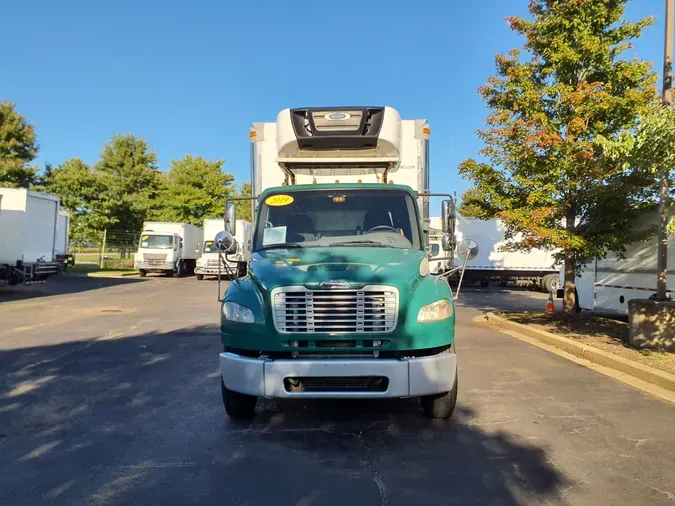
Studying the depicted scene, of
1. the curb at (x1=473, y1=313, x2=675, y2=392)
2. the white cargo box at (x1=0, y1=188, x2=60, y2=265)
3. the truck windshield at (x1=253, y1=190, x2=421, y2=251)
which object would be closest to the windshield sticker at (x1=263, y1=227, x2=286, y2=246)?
the truck windshield at (x1=253, y1=190, x2=421, y2=251)

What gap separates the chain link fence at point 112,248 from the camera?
1480 inches

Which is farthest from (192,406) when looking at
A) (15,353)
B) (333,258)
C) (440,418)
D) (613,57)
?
(613,57)

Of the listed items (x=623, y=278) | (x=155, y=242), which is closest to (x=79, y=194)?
(x=155, y=242)

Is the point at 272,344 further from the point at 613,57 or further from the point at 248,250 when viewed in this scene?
the point at 613,57

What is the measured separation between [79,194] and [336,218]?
33808 millimetres

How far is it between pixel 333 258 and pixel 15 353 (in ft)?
20.7

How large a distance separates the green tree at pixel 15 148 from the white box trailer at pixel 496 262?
23.7 metres

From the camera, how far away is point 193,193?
137 feet

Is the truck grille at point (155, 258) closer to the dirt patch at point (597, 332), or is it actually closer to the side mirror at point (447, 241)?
the dirt patch at point (597, 332)

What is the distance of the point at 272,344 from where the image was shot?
4723 mm

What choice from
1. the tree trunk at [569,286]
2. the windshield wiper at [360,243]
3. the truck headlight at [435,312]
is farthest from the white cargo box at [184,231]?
the truck headlight at [435,312]

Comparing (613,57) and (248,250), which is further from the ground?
(613,57)

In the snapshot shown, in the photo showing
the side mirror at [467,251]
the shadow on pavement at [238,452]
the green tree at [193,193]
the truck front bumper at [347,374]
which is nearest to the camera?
the shadow on pavement at [238,452]

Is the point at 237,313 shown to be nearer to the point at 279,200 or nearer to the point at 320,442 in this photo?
the point at 320,442
